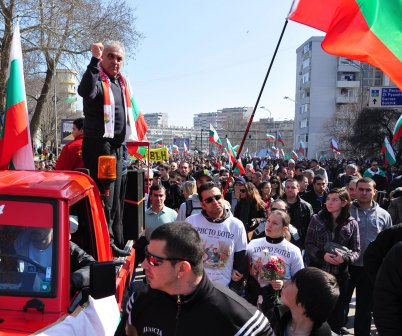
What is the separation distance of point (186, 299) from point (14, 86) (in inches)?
133

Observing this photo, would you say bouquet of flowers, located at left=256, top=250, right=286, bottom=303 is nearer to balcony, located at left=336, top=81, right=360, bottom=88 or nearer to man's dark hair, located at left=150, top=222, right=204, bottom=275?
man's dark hair, located at left=150, top=222, right=204, bottom=275

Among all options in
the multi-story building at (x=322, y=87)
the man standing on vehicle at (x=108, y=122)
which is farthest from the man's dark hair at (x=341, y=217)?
the multi-story building at (x=322, y=87)

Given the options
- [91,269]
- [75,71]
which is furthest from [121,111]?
[75,71]

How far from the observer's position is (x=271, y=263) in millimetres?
4402

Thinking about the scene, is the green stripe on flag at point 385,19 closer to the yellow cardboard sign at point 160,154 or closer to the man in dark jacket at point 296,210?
the man in dark jacket at point 296,210

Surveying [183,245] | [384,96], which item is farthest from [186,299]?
[384,96]

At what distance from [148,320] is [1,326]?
756 mm

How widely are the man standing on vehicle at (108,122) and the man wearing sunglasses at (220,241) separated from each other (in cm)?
78

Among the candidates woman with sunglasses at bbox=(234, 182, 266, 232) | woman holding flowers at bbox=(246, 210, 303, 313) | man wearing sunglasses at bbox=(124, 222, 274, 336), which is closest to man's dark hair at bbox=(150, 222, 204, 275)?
man wearing sunglasses at bbox=(124, 222, 274, 336)

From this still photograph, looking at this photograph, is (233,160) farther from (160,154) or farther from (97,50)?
(97,50)

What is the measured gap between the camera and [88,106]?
4.52m

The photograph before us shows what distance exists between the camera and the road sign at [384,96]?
1462cm

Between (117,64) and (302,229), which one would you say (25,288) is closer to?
(117,64)

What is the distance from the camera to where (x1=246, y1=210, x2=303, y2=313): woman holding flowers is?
4.38m
